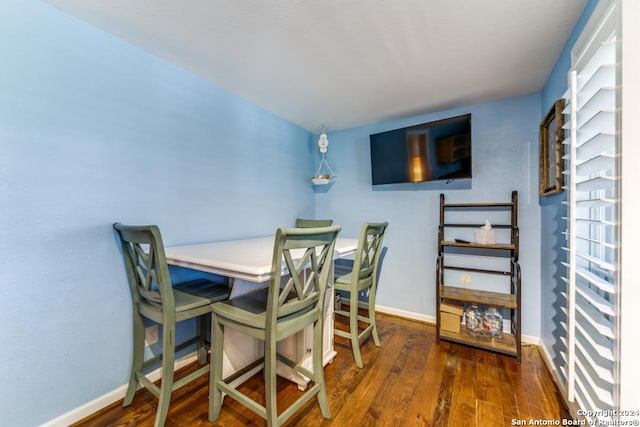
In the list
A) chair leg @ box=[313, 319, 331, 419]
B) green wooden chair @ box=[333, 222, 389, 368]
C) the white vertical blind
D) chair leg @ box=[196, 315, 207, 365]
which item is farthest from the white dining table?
the white vertical blind

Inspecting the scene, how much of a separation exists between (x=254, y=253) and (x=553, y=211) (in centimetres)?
203

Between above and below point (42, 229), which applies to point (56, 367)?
below

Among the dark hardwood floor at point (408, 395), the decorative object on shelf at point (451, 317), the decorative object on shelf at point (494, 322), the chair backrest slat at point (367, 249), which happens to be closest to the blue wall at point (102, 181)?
the decorative object on shelf at point (494, 322)

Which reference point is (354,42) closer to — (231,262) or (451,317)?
(231,262)

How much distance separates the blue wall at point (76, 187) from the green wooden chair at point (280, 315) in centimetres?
68

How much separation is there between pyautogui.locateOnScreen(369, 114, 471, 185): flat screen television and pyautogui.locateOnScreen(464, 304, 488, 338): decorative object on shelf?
120 centimetres

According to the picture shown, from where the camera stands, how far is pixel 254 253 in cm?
155

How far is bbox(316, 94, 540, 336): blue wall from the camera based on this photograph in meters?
2.23

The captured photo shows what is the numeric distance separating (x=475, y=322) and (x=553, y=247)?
2.92ft

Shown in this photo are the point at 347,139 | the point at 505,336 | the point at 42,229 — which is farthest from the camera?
the point at 347,139

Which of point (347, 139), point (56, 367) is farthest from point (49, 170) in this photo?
point (347, 139)

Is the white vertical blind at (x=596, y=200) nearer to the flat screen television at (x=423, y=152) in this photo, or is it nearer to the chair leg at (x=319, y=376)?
the flat screen television at (x=423, y=152)
